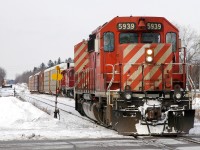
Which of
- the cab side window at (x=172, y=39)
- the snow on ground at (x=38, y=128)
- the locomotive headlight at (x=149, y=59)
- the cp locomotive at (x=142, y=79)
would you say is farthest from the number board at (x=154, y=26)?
the snow on ground at (x=38, y=128)

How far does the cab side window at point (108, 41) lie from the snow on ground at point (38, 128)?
265 centimetres

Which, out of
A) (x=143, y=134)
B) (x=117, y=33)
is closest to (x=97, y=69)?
(x=117, y=33)

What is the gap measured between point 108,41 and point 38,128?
3760 mm

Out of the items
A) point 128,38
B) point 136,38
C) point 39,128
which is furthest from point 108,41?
point 39,128

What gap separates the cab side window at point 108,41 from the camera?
45.3 ft

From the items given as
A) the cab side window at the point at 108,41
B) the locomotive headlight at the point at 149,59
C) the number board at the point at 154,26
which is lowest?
the locomotive headlight at the point at 149,59

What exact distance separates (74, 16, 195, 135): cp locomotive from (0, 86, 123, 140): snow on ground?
0.68 meters

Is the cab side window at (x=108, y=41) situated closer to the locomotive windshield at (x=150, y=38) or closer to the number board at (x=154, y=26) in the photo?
the locomotive windshield at (x=150, y=38)

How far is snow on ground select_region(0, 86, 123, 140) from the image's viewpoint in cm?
1208

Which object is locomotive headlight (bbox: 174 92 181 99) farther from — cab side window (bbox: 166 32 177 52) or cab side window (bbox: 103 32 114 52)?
cab side window (bbox: 103 32 114 52)

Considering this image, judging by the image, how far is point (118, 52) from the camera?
536 inches

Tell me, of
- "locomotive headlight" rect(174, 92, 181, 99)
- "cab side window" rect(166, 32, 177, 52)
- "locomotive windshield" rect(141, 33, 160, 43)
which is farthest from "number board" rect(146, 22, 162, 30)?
"locomotive headlight" rect(174, 92, 181, 99)

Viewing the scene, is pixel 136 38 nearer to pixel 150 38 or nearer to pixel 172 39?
pixel 150 38

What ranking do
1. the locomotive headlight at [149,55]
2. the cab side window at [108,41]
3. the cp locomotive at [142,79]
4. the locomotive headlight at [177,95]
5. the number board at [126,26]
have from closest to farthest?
the cp locomotive at [142,79] → the locomotive headlight at [177,95] → the locomotive headlight at [149,55] → the number board at [126,26] → the cab side window at [108,41]
